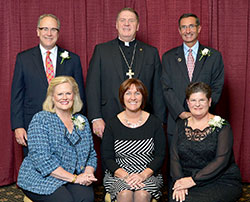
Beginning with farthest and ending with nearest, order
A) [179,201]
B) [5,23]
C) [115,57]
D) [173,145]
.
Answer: [5,23]
[115,57]
[173,145]
[179,201]

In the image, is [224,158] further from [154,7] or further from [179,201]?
[154,7]

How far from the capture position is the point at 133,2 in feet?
15.4

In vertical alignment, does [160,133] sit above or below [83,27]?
below

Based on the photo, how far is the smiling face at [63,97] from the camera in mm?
3154

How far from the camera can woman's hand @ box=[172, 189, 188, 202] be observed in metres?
2.97

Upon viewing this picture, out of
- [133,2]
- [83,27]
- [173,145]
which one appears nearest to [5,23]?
[83,27]

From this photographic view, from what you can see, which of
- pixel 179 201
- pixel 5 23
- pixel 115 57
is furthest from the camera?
pixel 5 23

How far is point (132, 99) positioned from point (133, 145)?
0.37 meters

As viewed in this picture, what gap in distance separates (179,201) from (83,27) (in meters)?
2.49

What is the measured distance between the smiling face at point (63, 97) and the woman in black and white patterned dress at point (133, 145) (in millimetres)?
411

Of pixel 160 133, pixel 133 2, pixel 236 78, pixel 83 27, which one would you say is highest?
pixel 133 2

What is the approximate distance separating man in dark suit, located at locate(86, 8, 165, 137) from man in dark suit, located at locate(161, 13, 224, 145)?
128 mm

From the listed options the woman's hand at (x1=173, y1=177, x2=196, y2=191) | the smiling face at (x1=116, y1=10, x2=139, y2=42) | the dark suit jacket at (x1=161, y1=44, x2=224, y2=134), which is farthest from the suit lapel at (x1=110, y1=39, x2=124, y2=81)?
the woman's hand at (x1=173, y1=177, x2=196, y2=191)

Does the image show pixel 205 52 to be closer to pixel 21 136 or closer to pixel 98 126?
pixel 98 126
